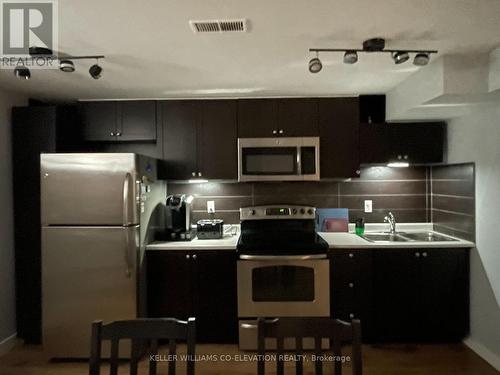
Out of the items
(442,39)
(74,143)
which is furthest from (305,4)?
(74,143)

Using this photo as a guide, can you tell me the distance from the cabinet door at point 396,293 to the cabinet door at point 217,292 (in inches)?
47.3

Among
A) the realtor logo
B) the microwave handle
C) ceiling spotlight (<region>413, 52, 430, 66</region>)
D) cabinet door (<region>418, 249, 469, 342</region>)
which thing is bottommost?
cabinet door (<region>418, 249, 469, 342</region>)

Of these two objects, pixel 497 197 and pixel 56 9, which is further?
pixel 497 197

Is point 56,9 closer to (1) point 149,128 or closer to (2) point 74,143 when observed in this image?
(1) point 149,128

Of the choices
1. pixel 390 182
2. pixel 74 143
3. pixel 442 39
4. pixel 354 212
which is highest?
pixel 442 39

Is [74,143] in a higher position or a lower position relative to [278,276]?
higher

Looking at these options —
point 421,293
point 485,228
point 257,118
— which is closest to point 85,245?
point 257,118

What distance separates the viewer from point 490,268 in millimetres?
2473

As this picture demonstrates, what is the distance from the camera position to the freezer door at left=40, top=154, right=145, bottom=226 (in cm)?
244

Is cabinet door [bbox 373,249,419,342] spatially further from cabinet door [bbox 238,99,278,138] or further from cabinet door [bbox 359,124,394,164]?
cabinet door [bbox 238,99,278,138]

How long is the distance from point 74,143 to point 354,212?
2812 millimetres

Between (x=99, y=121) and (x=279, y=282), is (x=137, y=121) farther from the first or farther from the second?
(x=279, y=282)

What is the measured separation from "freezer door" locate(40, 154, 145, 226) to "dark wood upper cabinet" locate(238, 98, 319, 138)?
1105 millimetres

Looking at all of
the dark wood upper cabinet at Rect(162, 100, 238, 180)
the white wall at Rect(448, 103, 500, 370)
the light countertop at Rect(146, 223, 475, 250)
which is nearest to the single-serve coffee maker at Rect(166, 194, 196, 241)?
the light countertop at Rect(146, 223, 475, 250)
